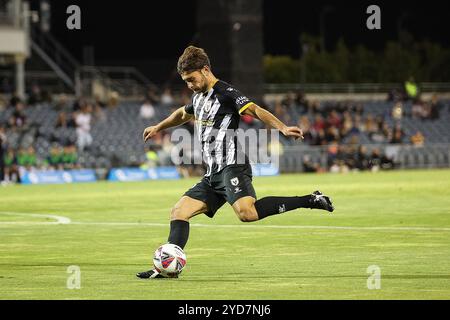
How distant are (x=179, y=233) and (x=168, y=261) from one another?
0.44 meters

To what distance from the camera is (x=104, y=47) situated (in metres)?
68.8

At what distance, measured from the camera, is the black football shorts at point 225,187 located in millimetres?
11242

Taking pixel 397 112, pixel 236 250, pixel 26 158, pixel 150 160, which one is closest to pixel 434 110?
Answer: pixel 397 112

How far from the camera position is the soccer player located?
11.1 meters

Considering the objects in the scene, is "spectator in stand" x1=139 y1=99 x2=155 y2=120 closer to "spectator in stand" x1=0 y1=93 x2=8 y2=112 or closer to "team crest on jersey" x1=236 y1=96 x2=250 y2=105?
"spectator in stand" x1=0 y1=93 x2=8 y2=112

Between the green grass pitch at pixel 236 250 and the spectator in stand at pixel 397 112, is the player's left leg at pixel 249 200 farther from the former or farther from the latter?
the spectator in stand at pixel 397 112

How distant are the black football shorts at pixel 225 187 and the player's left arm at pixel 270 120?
0.62m

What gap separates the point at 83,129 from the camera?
39.4 m

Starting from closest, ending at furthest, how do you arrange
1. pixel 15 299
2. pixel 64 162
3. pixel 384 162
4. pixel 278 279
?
pixel 15 299, pixel 278 279, pixel 64 162, pixel 384 162

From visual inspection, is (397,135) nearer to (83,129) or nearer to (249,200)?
(83,129)

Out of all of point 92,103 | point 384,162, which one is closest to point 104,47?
point 92,103

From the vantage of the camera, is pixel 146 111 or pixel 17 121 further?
pixel 146 111
